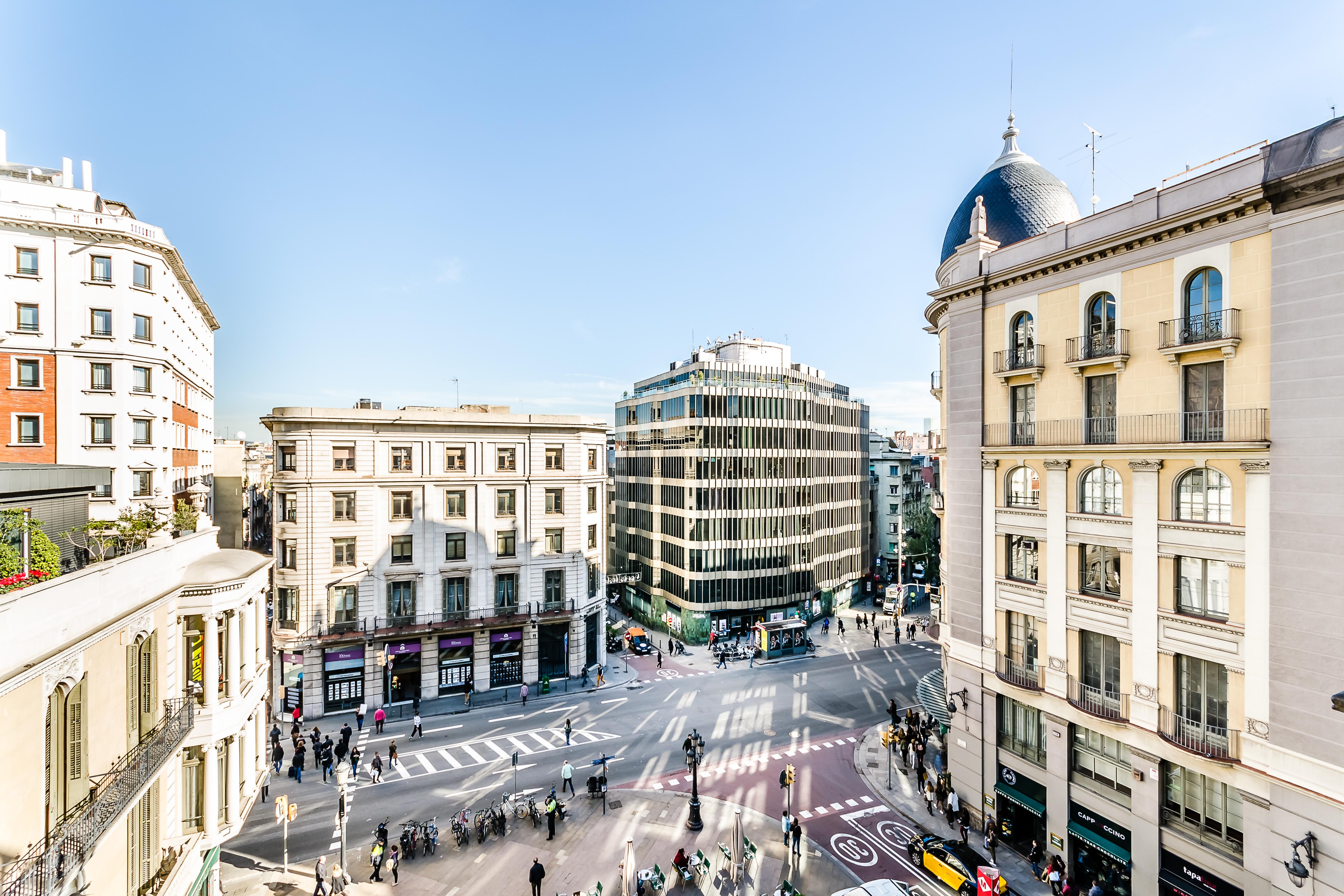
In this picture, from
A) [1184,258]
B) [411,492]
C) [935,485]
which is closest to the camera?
[1184,258]

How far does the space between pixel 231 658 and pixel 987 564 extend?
925 inches

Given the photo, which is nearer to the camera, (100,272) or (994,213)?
(994,213)

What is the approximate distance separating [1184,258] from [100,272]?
41684 millimetres

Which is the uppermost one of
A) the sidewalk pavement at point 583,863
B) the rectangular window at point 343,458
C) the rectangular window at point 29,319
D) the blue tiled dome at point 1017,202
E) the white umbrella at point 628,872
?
the blue tiled dome at point 1017,202

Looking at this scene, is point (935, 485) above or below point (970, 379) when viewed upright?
below

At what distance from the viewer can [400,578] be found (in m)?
35.8

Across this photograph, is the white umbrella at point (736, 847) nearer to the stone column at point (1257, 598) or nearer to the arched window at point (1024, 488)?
the stone column at point (1257, 598)

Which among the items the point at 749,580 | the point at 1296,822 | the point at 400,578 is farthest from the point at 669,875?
the point at 749,580

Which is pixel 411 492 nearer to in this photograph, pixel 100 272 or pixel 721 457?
pixel 100 272

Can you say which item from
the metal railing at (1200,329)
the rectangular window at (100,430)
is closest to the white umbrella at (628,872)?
the metal railing at (1200,329)

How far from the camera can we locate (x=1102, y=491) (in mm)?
19500

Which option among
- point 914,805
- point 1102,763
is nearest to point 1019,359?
point 1102,763

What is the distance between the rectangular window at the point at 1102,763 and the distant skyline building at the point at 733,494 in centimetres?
3158

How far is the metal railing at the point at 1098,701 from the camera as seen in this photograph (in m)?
18.4
